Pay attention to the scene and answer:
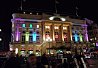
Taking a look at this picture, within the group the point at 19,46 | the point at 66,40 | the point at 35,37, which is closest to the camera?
the point at 19,46

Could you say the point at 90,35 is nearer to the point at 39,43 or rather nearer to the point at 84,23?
the point at 84,23

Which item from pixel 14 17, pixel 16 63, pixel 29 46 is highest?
pixel 14 17

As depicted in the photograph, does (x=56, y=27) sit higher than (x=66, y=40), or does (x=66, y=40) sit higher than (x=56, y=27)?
(x=56, y=27)

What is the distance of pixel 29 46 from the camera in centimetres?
5250

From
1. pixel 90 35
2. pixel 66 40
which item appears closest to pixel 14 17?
pixel 66 40

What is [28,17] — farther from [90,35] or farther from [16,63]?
[16,63]

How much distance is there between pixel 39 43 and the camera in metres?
53.4

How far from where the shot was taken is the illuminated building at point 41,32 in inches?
2047

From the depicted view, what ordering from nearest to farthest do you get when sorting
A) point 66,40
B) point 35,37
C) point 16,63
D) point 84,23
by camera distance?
point 16,63, point 35,37, point 66,40, point 84,23

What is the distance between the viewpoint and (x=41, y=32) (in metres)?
54.9

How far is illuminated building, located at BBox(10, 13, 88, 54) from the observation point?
5200 cm

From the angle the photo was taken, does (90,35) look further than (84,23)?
Yes

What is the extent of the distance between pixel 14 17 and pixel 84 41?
25.7m

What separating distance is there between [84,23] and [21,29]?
2358 cm
